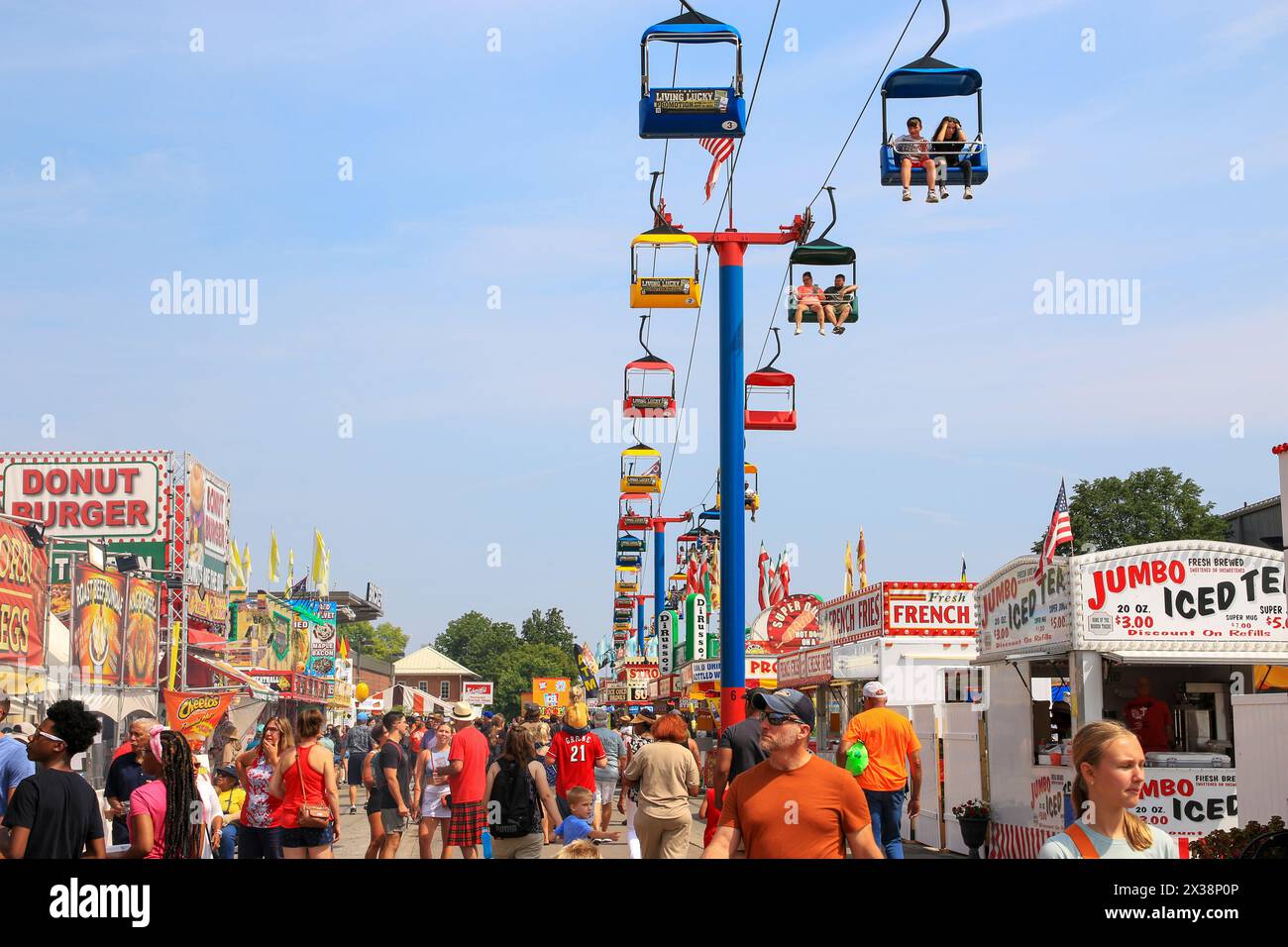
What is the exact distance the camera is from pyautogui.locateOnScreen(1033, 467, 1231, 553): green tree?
7519 centimetres

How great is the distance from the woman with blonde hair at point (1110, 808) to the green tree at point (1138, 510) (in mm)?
72056

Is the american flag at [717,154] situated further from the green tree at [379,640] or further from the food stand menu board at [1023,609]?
the green tree at [379,640]

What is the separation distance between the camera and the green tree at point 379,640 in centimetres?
18550

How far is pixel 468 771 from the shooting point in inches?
503

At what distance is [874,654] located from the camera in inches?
984

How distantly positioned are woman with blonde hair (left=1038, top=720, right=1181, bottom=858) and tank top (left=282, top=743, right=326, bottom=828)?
6580 millimetres

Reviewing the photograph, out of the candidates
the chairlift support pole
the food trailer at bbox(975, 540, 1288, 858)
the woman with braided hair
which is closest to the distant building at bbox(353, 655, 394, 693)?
the chairlift support pole

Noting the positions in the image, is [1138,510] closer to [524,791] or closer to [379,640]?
[524,791]

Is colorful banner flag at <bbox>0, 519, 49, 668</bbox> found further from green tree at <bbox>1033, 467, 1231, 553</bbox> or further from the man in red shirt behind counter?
green tree at <bbox>1033, 467, 1231, 553</bbox>

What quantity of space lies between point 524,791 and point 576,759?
370cm

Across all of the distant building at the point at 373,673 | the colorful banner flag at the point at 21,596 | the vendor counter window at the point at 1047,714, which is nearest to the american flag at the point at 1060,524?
the vendor counter window at the point at 1047,714

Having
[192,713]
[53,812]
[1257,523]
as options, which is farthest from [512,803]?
[1257,523]
